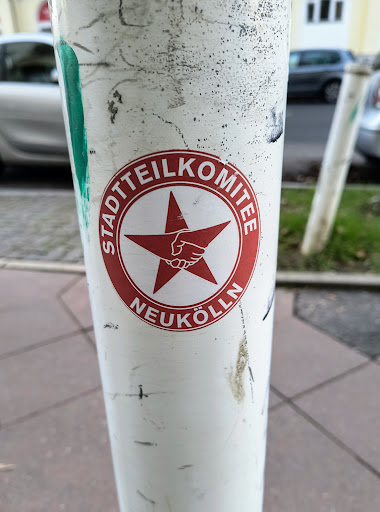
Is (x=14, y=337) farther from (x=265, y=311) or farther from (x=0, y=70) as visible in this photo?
(x=0, y=70)

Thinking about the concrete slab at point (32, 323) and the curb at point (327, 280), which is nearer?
the concrete slab at point (32, 323)

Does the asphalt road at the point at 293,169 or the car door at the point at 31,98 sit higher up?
the car door at the point at 31,98

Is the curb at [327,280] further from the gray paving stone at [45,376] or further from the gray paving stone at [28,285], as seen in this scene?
the gray paving stone at [28,285]

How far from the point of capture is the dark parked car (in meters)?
18.0

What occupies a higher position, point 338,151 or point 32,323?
point 338,151

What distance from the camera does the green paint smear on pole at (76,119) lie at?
100 centimetres

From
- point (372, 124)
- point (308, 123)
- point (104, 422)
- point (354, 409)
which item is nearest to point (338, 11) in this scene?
point (308, 123)

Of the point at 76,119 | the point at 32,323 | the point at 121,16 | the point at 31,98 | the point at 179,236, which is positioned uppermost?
the point at 121,16

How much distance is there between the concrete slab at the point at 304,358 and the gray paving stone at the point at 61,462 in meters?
1.12

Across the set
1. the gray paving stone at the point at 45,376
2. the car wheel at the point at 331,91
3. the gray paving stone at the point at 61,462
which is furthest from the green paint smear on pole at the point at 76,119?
the car wheel at the point at 331,91

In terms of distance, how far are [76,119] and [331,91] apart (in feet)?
62.6

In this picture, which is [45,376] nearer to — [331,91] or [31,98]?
[31,98]

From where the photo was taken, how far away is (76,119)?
1.04m

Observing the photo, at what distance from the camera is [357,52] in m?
23.1
